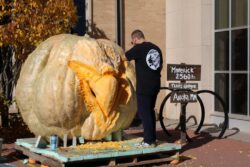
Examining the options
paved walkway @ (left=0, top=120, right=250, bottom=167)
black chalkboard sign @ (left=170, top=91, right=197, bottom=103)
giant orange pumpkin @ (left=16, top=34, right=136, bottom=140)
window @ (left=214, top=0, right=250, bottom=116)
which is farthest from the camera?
window @ (left=214, top=0, right=250, bottom=116)

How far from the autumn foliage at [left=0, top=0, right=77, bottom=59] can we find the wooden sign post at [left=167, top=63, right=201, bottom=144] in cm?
280

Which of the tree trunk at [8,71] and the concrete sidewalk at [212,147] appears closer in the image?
the concrete sidewalk at [212,147]

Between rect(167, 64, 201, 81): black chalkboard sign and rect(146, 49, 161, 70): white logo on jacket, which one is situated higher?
rect(146, 49, 161, 70): white logo on jacket

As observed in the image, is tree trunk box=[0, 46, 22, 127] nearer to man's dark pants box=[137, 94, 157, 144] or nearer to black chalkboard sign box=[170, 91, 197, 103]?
black chalkboard sign box=[170, 91, 197, 103]

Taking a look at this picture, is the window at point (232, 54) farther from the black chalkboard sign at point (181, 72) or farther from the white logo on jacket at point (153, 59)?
the white logo on jacket at point (153, 59)

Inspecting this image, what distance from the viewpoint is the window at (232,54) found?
13844mm

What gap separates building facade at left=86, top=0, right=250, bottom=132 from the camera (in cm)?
1402

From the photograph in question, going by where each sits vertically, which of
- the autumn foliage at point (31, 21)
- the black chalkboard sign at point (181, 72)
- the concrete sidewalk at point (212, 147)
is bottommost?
the concrete sidewalk at point (212, 147)

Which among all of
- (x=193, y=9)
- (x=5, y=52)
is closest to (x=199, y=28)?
(x=193, y=9)

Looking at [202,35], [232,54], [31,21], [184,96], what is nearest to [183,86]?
[184,96]

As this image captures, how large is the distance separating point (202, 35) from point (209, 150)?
17.2 feet

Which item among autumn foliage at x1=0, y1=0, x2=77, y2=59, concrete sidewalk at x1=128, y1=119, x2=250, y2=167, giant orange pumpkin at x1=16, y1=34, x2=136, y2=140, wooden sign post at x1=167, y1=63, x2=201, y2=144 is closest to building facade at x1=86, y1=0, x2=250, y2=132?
concrete sidewalk at x1=128, y1=119, x2=250, y2=167

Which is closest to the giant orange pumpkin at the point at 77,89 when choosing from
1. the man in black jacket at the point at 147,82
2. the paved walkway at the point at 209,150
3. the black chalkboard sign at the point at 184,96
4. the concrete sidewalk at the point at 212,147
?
the man in black jacket at the point at 147,82

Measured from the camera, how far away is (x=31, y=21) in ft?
39.6
